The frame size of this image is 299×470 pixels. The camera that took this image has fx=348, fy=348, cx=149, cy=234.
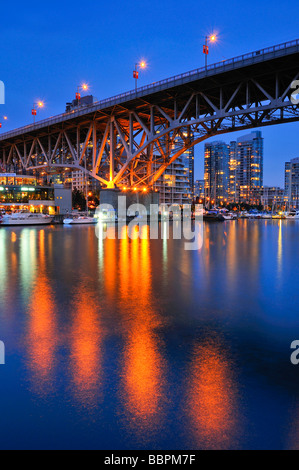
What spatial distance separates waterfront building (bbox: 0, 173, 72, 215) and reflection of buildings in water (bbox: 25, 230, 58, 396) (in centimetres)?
7037

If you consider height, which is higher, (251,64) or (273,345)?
(251,64)

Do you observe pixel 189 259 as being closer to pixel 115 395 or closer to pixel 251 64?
pixel 115 395

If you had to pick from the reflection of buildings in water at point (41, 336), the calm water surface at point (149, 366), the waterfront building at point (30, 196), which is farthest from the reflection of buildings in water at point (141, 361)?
the waterfront building at point (30, 196)

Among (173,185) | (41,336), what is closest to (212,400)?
(41,336)

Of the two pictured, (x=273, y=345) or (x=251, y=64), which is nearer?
(x=273, y=345)

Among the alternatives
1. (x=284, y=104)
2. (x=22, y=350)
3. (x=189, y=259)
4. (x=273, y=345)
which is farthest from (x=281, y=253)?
(x=284, y=104)

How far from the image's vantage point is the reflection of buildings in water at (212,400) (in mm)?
3158

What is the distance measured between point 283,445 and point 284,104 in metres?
36.9

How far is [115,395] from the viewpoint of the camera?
384 centimetres

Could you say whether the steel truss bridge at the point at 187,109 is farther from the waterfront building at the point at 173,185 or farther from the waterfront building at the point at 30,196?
the waterfront building at the point at 173,185

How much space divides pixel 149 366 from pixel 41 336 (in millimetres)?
2125

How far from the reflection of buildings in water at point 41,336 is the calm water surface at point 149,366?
0.9 inches

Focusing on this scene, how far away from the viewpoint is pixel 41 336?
5742 millimetres

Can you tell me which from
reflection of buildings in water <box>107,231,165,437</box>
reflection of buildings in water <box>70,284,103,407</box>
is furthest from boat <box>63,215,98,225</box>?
reflection of buildings in water <box>70,284,103,407</box>
